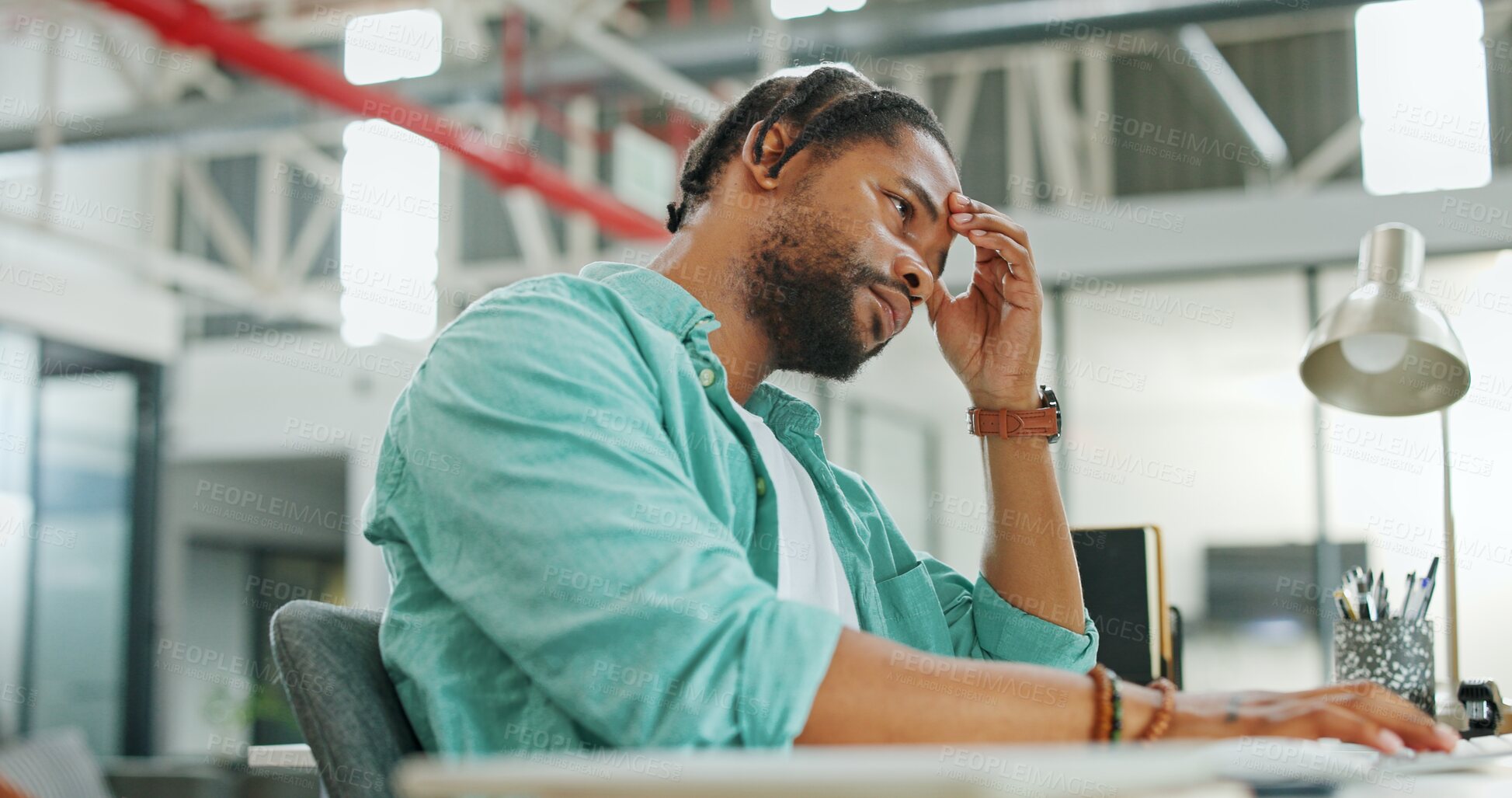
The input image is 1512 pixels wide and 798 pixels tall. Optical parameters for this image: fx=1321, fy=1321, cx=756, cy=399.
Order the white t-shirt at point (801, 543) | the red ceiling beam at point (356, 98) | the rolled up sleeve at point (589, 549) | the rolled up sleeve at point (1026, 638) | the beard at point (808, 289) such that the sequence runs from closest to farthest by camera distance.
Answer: the rolled up sleeve at point (589, 549) → the white t-shirt at point (801, 543) → the beard at point (808, 289) → the rolled up sleeve at point (1026, 638) → the red ceiling beam at point (356, 98)

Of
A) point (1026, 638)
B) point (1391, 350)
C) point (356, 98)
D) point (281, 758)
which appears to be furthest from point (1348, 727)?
point (356, 98)

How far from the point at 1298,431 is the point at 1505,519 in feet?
3.36

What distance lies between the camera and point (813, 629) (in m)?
0.94

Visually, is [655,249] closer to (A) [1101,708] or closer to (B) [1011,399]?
(B) [1011,399]

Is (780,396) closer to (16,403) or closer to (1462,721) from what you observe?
(1462,721)

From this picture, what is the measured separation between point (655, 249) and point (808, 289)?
18.8ft

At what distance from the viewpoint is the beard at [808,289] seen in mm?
1472

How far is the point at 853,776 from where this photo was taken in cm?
50

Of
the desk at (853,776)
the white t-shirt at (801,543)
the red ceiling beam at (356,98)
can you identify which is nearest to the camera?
the desk at (853,776)

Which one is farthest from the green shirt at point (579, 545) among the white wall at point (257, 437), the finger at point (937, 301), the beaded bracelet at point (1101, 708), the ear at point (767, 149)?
the white wall at point (257, 437)

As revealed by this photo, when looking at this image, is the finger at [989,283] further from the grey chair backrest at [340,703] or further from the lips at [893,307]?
the grey chair backrest at [340,703]

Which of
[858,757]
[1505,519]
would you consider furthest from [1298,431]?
[858,757]

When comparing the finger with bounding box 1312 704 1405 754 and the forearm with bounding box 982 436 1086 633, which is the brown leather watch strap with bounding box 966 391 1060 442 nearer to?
the forearm with bounding box 982 436 1086 633

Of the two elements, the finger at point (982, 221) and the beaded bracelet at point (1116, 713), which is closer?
the beaded bracelet at point (1116, 713)
